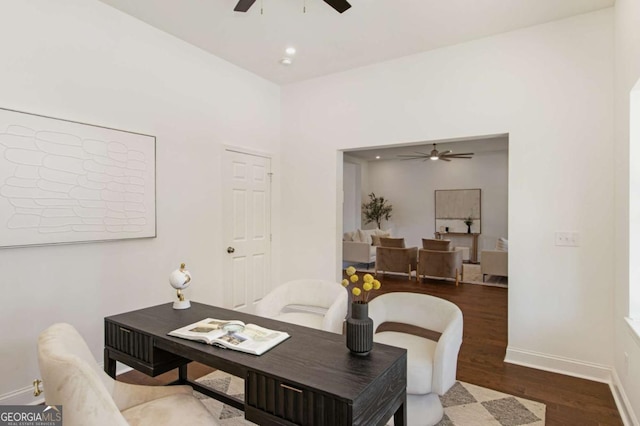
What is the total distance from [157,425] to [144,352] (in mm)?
526

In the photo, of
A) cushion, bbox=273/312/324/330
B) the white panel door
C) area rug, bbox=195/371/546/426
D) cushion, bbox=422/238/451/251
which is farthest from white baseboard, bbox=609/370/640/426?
cushion, bbox=422/238/451/251

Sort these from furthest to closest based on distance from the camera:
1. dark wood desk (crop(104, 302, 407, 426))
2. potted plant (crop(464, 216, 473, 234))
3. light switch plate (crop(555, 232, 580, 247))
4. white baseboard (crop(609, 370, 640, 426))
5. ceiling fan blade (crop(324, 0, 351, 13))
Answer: potted plant (crop(464, 216, 473, 234)), light switch plate (crop(555, 232, 580, 247)), ceiling fan blade (crop(324, 0, 351, 13)), white baseboard (crop(609, 370, 640, 426)), dark wood desk (crop(104, 302, 407, 426))

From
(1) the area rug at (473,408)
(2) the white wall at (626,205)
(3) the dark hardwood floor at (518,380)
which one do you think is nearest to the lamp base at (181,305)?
(1) the area rug at (473,408)

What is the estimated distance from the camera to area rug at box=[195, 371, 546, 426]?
7.63 feet

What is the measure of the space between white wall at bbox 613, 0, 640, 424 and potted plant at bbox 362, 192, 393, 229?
7861mm

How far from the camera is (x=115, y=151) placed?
2.97 m

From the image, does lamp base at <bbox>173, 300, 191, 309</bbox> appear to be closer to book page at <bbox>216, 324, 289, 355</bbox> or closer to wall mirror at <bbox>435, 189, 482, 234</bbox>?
book page at <bbox>216, 324, 289, 355</bbox>

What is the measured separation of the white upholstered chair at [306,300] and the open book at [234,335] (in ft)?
2.62

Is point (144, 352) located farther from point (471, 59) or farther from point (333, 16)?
point (471, 59)

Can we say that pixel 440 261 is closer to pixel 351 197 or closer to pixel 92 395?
pixel 351 197

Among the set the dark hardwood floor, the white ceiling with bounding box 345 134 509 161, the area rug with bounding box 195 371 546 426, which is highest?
the white ceiling with bounding box 345 134 509 161

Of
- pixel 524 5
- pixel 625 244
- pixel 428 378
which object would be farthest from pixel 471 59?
pixel 428 378

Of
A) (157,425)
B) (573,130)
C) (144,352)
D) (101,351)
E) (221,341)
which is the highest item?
(573,130)

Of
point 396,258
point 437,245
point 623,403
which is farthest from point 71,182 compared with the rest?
point 437,245
